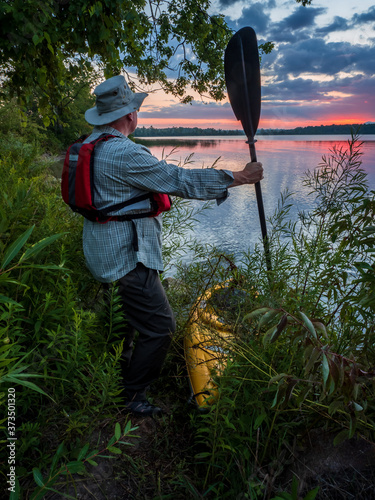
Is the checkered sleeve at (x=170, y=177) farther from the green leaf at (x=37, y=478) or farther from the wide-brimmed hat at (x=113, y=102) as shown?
the green leaf at (x=37, y=478)

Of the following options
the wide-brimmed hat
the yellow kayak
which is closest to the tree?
the wide-brimmed hat

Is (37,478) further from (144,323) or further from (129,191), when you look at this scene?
(129,191)

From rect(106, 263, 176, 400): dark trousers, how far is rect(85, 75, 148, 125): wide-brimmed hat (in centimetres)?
118

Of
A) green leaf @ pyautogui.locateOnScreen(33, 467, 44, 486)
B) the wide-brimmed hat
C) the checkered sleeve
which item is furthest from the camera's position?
the wide-brimmed hat

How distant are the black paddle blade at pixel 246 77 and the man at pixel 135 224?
2.75 feet

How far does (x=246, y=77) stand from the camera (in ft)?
10.3

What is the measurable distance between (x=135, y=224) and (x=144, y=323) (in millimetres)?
768

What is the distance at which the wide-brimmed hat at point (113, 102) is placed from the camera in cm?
255

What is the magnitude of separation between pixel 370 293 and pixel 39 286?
1.83 meters

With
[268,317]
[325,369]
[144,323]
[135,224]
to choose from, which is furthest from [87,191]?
[325,369]

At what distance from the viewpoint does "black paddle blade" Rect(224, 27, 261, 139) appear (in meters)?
3.09

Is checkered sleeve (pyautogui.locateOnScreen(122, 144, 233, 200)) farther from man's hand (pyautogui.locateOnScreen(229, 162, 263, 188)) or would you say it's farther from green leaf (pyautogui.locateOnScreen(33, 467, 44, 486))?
green leaf (pyautogui.locateOnScreen(33, 467, 44, 486))

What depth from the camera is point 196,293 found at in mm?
3197

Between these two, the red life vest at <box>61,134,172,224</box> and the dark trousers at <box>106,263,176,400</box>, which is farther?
the dark trousers at <box>106,263,176,400</box>
